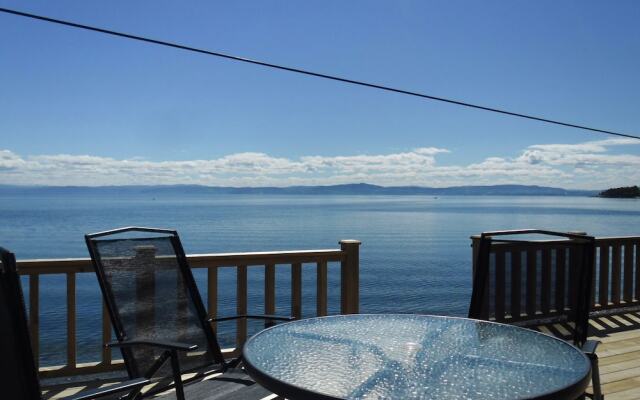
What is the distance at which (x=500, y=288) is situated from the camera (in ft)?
8.18

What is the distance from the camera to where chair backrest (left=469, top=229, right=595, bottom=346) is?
2240 mm

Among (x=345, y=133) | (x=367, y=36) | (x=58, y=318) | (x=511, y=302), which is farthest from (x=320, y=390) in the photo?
(x=345, y=133)

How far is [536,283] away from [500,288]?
0.91 feet

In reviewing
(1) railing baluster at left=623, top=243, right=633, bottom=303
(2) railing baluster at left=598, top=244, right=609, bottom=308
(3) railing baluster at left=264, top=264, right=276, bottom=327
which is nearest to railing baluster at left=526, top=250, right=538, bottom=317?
(3) railing baluster at left=264, top=264, right=276, bottom=327

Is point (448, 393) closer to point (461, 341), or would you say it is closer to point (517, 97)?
→ point (461, 341)

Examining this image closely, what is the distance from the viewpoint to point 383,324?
219 cm

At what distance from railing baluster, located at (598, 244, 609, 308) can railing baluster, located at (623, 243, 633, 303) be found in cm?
26

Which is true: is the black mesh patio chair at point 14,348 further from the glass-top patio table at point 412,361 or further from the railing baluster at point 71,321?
the railing baluster at point 71,321

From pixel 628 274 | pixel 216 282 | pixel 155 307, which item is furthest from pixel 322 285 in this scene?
pixel 628 274

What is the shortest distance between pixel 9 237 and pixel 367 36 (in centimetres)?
3223

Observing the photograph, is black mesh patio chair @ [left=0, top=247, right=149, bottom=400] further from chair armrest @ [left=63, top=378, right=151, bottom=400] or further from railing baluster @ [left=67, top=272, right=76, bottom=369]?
railing baluster @ [left=67, top=272, right=76, bottom=369]

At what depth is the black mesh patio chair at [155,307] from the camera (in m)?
2.41

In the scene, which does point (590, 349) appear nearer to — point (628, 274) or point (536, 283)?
point (536, 283)

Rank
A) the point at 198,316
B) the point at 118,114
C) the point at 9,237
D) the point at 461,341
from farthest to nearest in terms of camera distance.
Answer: the point at 118,114 → the point at 9,237 → the point at 198,316 → the point at 461,341
